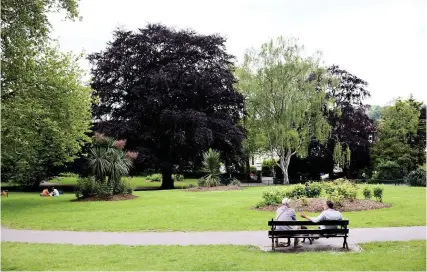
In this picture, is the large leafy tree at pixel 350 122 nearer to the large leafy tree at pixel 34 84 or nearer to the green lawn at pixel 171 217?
the green lawn at pixel 171 217

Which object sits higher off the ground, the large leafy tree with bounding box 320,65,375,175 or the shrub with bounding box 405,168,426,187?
the large leafy tree with bounding box 320,65,375,175

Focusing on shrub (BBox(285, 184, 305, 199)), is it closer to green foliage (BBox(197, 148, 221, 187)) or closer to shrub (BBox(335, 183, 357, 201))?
shrub (BBox(335, 183, 357, 201))

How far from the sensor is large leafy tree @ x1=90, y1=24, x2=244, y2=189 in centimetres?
4119

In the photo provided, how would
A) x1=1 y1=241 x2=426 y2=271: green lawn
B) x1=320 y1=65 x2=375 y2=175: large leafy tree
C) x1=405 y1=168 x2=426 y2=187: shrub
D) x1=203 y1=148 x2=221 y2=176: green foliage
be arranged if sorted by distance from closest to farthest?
x1=1 y1=241 x2=426 y2=271: green lawn, x1=203 y1=148 x2=221 y2=176: green foliage, x1=405 y1=168 x2=426 y2=187: shrub, x1=320 y1=65 x2=375 y2=175: large leafy tree

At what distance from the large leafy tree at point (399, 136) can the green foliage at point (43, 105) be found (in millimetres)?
36034

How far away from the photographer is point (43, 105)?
2508 centimetres

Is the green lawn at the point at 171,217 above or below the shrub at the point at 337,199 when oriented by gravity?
below

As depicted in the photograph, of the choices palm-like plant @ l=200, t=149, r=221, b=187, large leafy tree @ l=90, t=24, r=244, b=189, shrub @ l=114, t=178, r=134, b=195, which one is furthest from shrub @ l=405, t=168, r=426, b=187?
shrub @ l=114, t=178, r=134, b=195

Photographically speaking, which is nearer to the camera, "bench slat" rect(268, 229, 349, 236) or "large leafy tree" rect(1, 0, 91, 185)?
"bench slat" rect(268, 229, 349, 236)

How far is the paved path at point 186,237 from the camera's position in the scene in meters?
12.4

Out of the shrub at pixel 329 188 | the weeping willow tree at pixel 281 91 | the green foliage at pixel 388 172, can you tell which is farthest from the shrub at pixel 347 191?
the green foliage at pixel 388 172

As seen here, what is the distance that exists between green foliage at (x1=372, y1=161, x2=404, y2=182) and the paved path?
33.4 meters

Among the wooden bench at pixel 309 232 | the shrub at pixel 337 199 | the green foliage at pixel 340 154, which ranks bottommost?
the wooden bench at pixel 309 232

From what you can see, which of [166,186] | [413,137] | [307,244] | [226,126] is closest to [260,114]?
[226,126]
